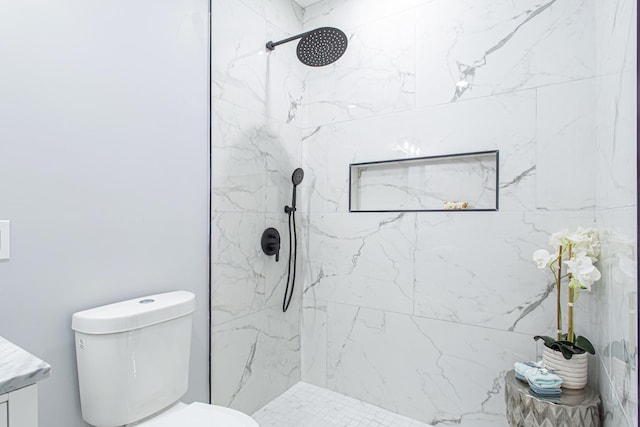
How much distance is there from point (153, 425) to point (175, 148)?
104 centimetres

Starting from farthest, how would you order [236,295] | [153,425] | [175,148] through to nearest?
[236,295] → [175,148] → [153,425]

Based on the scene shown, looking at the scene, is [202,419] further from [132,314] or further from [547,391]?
[547,391]

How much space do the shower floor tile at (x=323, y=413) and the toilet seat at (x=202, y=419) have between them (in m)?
0.71

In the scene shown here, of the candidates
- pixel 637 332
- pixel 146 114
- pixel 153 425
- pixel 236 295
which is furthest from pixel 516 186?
pixel 153 425

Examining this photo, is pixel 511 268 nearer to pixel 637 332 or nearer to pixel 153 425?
pixel 637 332

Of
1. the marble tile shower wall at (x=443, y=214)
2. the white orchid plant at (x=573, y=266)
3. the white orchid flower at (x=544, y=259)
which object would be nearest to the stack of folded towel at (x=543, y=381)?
the white orchid plant at (x=573, y=266)

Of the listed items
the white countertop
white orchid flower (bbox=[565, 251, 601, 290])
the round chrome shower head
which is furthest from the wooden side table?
the round chrome shower head

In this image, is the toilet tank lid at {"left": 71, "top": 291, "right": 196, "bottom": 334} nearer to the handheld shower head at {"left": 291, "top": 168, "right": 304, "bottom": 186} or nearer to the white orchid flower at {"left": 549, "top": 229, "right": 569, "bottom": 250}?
the handheld shower head at {"left": 291, "top": 168, "right": 304, "bottom": 186}

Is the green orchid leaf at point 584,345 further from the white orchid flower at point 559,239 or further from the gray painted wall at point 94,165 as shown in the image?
the gray painted wall at point 94,165

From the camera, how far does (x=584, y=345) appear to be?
1305 millimetres

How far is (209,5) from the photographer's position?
1.63 metres

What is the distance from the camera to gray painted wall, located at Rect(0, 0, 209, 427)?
3.47 ft

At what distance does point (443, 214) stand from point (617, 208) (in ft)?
2.55

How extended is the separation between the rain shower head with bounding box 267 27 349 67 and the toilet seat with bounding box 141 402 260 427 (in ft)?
5.27
